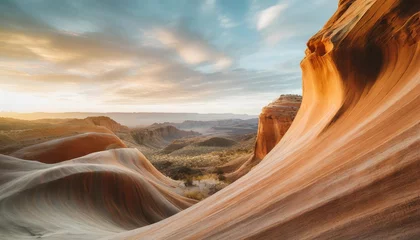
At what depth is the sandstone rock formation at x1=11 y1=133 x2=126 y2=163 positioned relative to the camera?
44.3ft

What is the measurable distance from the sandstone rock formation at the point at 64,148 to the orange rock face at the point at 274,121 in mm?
10001

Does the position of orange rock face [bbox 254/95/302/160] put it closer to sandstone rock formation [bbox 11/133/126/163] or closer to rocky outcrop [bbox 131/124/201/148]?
sandstone rock formation [bbox 11/133/126/163]

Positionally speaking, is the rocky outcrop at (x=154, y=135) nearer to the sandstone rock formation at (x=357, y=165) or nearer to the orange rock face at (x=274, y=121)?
the orange rock face at (x=274, y=121)

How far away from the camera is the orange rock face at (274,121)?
49.3ft

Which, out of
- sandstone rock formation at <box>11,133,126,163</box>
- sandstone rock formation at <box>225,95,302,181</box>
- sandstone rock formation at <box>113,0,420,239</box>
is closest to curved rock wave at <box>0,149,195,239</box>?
sandstone rock formation at <box>113,0,420,239</box>

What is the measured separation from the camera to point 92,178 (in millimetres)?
5207

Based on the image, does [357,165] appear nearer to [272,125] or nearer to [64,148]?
[272,125]

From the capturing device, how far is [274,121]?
15.6m

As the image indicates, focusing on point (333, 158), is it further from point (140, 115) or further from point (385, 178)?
point (140, 115)

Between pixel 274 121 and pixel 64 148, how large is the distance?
42.3ft

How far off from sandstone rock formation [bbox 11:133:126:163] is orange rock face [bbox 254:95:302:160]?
394 inches

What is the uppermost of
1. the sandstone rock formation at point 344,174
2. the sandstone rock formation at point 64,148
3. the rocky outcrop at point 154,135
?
the sandstone rock formation at point 344,174

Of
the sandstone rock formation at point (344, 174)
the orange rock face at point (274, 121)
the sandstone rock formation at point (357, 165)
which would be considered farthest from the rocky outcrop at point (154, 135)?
the sandstone rock formation at point (357, 165)

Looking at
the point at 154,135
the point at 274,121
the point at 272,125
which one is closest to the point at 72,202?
the point at 274,121
